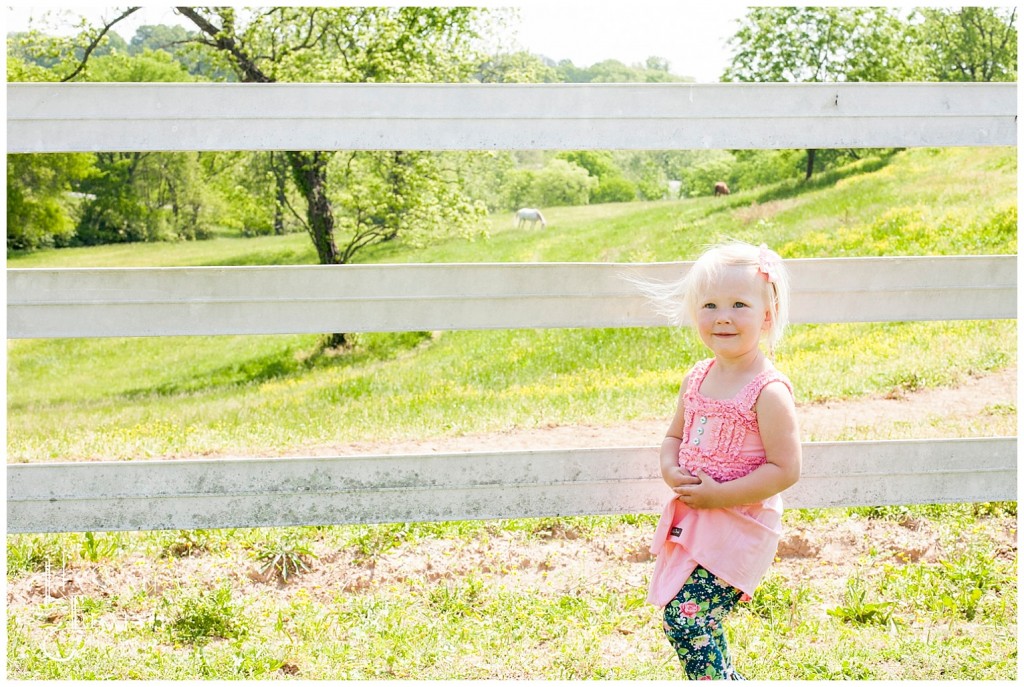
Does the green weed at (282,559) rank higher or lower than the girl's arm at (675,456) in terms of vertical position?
lower

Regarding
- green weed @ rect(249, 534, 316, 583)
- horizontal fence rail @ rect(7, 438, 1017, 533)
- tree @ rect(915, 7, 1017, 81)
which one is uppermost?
tree @ rect(915, 7, 1017, 81)

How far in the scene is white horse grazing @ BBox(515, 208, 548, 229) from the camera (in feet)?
44.5

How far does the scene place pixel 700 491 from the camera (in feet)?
7.47

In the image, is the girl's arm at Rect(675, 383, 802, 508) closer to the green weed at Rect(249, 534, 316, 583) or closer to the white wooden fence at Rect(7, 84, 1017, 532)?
the white wooden fence at Rect(7, 84, 1017, 532)

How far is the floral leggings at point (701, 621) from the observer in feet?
7.53

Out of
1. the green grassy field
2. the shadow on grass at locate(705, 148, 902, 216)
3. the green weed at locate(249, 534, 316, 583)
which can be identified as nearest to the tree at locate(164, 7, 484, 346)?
the shadow on grass at locate(705, 148, 902, 216)

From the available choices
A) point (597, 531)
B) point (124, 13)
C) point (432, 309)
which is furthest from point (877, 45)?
point (432, 309)

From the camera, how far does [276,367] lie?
496 inches

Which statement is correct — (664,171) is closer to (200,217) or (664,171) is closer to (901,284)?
(200,217)

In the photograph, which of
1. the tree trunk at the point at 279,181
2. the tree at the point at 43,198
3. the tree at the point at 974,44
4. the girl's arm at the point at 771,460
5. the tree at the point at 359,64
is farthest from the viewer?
the tree at the point at 43,198

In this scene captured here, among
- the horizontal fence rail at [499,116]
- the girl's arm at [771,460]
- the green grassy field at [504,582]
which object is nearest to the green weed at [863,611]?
the green grassy field at [504,582]

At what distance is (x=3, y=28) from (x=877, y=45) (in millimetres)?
13548

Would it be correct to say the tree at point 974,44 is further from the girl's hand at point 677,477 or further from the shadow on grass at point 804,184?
the girl's hand at point 677,477

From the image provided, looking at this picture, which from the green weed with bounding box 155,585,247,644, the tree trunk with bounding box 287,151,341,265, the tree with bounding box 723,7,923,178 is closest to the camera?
the green weed with bounding box 155,585,247,644
